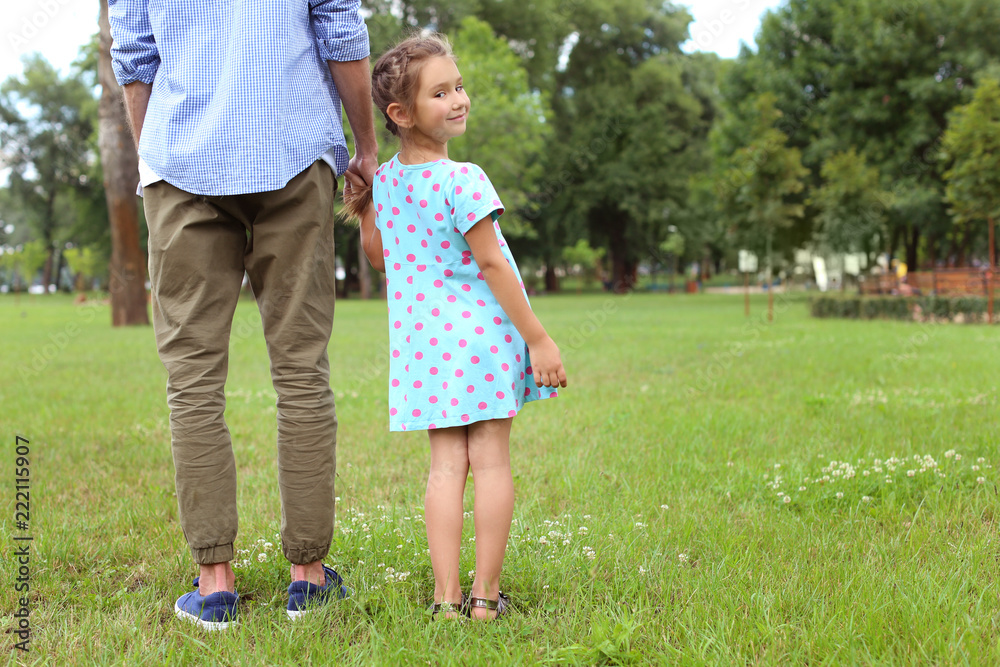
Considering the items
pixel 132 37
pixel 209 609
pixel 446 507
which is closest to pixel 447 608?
pixel 446 507

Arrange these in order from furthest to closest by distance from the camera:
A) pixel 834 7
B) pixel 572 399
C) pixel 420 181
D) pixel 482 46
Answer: pixel 482 46, pixel 834 7, pixel 572 399, pixel 420 181

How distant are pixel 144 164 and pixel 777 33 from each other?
31935 mm

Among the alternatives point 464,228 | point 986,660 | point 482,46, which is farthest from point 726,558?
point 482,46

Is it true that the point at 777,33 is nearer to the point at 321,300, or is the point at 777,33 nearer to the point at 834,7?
the point at 834,7

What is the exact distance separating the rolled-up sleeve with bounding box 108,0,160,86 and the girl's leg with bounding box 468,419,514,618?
1364 mm

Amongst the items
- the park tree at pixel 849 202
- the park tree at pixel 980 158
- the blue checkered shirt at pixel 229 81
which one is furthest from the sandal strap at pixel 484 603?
the park tree at pixel 849 202

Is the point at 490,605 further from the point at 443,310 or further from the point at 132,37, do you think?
the point at 132,37

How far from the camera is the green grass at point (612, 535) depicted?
6.64 ft

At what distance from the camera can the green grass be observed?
203cm

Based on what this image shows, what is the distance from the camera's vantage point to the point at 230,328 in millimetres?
2203

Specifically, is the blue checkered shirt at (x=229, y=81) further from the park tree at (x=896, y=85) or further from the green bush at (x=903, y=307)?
the park tree at (x=896, y=85)

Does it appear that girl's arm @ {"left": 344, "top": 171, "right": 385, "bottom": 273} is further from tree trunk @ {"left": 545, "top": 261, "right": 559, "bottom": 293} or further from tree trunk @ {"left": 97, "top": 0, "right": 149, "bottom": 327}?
tree trunk @ {"left": 545, "top": 261, "right": 559, "bottom": 293}

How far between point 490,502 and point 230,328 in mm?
862

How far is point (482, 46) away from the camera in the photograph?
2953cm
